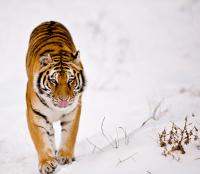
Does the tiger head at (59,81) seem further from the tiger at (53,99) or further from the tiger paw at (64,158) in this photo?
the tiger paw at (64,158)

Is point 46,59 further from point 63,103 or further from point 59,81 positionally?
point 63,103

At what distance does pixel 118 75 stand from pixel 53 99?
17.0 feet

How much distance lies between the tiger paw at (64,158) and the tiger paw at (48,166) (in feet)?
0.47

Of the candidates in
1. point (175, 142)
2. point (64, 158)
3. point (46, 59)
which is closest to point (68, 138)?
point (64, 158)

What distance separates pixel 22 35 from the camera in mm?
11102

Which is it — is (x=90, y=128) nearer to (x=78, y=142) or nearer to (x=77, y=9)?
(x=78, y=142)

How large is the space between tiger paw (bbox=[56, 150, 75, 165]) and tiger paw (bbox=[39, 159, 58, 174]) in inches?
5.7

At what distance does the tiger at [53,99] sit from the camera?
3836 millimetres

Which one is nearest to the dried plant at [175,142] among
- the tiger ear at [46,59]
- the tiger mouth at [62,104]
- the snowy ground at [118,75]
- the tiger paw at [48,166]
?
the snowy ground at [118,75]

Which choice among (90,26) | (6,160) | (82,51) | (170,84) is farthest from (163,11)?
(6,160)

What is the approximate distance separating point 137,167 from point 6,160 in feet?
5.70

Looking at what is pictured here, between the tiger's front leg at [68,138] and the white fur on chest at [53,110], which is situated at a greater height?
the white fur on chest at [53,110]

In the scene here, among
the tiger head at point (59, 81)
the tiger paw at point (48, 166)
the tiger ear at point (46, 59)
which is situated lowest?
the tiger paw at point (48, 166)

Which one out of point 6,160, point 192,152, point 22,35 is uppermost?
point 22,35
